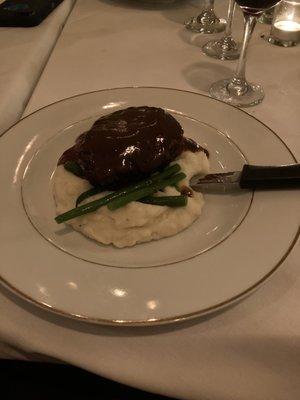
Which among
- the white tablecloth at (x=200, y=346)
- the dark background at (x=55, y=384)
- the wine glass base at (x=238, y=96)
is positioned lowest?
the dark background at (x=55, y=384)

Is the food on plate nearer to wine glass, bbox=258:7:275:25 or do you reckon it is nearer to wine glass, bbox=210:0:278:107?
wine glass, bbox=210:0:278:107

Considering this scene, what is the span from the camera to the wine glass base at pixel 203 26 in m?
1.90

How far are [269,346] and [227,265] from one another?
0.17 m

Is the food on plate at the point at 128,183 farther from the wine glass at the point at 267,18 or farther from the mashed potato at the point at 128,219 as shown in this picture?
the wine glass at the point at 267,18

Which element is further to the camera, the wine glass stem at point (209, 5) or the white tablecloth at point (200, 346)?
the wine glass stem at point (209, 5)

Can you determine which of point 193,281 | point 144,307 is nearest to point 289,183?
point 193,281

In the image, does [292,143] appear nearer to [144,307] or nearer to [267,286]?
[267,286]

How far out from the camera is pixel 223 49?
69.2 inches

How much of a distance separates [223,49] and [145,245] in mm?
1174

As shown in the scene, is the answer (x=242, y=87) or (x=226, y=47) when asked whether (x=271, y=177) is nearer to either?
(x=242, y=87)

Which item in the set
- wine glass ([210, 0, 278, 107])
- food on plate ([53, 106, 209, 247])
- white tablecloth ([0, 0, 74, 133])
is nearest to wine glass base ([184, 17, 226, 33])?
wine glass ([210, 0, 278, 107])

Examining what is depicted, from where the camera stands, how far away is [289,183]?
96 centimetres

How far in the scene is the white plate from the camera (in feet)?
2.42

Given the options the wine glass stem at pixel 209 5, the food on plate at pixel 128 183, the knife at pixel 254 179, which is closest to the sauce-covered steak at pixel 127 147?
the food on plate at pixel 128 183
